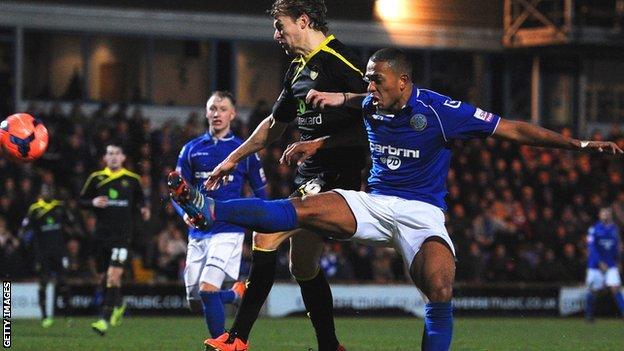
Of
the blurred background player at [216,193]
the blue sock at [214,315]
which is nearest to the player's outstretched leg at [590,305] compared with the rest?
the blurred background player at [216,193]

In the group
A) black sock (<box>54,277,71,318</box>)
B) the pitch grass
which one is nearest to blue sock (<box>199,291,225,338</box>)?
the pitch grass

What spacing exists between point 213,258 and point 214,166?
92 centimetres

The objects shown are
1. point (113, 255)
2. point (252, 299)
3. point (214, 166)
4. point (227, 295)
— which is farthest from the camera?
point (113, 255)

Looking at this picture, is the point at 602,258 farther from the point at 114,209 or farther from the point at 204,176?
the point at 204,176

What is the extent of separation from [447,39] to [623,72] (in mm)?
5851

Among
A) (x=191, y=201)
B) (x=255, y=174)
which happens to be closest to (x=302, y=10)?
(x=191, y=201)

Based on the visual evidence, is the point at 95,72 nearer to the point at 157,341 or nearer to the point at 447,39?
the point at 447,39

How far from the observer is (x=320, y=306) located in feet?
33.3

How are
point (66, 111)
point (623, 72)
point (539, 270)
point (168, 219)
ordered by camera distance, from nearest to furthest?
1. point (168, 219)
2. point (539, 270)
3. point (66, 111)
4. point (623, 72)

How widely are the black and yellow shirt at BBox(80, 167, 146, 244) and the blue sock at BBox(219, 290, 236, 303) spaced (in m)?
6.68

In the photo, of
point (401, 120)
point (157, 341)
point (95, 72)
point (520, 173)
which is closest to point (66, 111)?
point (95, 72)

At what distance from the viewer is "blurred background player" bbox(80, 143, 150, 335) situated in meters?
18.0

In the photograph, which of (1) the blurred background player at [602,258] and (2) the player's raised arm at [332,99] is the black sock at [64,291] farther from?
(2) the player's raised arm at [332,99]

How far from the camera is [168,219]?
80.5 ft
